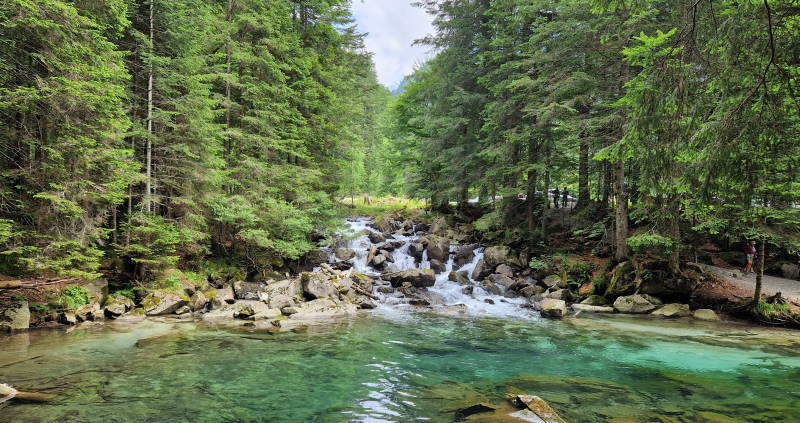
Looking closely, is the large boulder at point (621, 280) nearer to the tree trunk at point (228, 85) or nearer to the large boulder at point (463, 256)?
the large boulder at point (463, 256)

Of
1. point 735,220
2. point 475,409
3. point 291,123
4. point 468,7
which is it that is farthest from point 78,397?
point 468,7

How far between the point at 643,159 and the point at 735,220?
30.3ft

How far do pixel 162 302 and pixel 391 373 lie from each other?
347 inches

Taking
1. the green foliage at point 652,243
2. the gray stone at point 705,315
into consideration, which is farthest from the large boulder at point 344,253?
the gray stone at point 705,315

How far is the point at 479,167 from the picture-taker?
71.5ft

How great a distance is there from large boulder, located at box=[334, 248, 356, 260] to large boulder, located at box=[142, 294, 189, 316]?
28.9ft

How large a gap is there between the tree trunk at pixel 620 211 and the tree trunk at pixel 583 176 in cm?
163

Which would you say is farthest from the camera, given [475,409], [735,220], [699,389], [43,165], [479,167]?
[479,167]

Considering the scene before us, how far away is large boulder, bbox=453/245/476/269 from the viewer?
20109mm

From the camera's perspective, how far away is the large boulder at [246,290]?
47.3 feet

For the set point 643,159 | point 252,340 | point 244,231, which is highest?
point 643,159

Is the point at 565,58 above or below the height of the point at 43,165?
above

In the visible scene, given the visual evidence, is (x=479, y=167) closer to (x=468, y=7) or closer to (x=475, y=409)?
(x=468, y=7)

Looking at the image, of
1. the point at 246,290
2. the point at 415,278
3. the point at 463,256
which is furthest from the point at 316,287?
the point at 463,256
